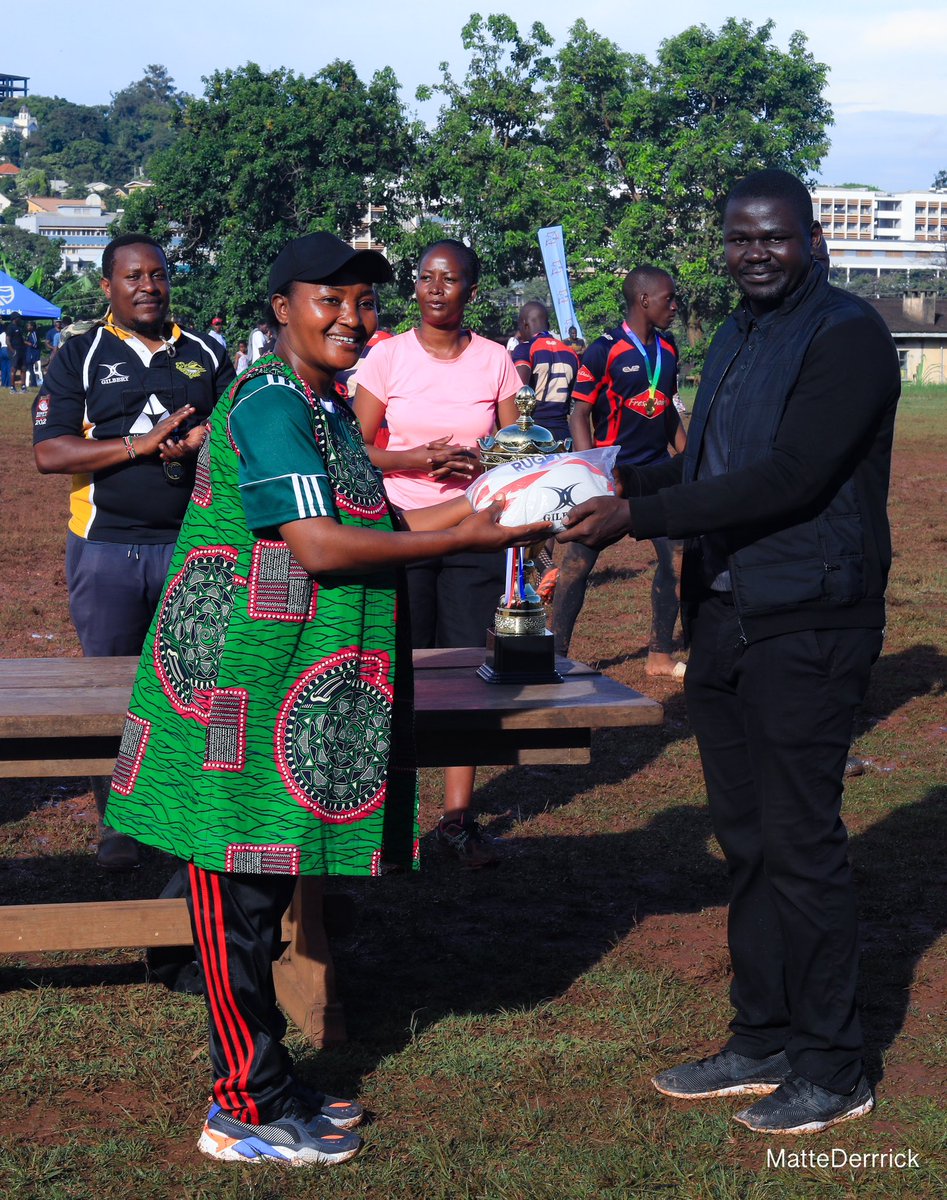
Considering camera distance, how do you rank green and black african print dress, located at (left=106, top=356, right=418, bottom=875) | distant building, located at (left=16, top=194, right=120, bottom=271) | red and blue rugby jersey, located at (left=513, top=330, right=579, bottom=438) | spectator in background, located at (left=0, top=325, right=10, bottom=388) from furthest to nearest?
1. distant building, located at (left=16, top=194, right=120, bottom=271)
2. spectator in background, located at (left=0, top=325, right=10, bottom=388)
3. red and blue rugby jersey, located at (left=513, top=330, right=579, bottom=438)
4. green and black african print dress, located at (left=106, top=356, right=418, bottom=875)

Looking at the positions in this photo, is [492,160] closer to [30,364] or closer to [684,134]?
[684,134]

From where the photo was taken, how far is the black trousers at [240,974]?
320cm

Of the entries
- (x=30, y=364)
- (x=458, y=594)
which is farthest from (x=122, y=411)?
(x=30, y=364)

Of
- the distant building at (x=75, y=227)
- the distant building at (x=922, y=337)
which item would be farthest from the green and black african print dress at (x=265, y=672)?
the distant building at (x=75, y=227)

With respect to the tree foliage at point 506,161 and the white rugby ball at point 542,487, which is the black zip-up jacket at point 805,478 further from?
the tree foliage at point 506,161

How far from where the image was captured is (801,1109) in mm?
3502

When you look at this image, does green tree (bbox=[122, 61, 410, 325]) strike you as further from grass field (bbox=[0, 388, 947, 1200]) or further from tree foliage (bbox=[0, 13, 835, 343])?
grass field (bbox=[0, 388, 947, 1200])

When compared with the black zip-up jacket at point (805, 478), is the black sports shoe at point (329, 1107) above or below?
below

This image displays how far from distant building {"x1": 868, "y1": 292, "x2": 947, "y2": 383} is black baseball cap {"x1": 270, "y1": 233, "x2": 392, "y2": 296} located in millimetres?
68674

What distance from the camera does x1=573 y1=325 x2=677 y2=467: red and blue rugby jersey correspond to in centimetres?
811

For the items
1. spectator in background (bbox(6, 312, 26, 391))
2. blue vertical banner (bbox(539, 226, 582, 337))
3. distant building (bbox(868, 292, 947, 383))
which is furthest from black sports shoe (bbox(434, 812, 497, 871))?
distant building (bbox(868, 292, 947, 383))

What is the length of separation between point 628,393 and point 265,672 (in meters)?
5.36

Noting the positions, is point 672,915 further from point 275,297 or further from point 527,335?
point 527,335

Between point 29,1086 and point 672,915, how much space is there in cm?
230
